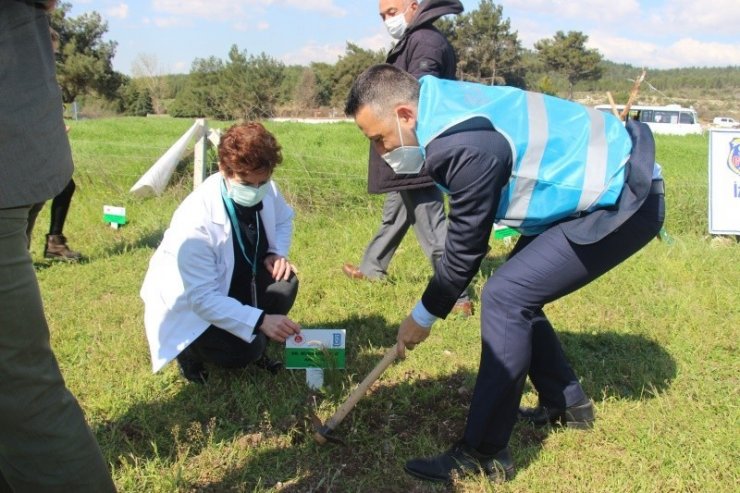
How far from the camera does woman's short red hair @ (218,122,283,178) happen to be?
9.05 feet

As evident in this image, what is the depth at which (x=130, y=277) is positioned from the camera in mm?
4707

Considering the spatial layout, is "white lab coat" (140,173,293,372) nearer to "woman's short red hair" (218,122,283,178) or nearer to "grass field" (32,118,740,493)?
"woman's short red hair" (218,122,283,178)

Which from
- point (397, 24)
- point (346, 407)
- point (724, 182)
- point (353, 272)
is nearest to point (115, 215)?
point (353, 272)

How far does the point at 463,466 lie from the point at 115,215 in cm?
487

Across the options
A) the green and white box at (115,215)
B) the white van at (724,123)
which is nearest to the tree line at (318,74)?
the white van at (724,123)

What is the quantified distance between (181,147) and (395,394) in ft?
16.1

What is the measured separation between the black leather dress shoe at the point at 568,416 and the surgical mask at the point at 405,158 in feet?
4.42

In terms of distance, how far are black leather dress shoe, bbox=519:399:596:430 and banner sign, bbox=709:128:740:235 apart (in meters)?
4.68

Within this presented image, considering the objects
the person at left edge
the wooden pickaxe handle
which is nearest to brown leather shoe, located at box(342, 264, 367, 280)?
the person at left edge

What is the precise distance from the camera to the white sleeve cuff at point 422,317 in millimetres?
2301

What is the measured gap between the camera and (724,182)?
6.77 metres

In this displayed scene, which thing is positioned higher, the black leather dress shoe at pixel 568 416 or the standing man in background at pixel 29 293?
the standing man in background at pixel 29 293

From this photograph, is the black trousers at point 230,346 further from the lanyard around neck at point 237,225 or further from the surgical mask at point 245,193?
the surgical mask at point 245,193

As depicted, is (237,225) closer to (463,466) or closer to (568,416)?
(463,466)
